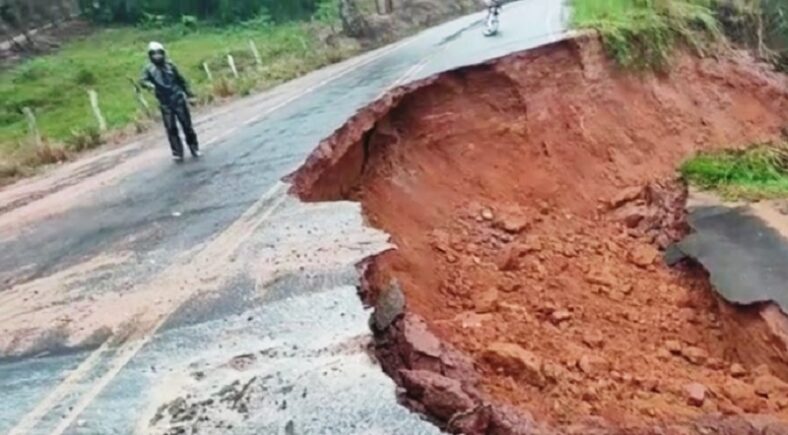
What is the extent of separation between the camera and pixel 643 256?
31.2 ft

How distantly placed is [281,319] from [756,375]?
4.20 m

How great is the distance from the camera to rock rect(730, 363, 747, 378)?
7377 millimetres

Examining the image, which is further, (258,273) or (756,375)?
(756,375)

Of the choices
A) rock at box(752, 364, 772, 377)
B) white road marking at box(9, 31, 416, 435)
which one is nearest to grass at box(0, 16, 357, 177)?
white road marking at box(9, 31, 416, 435)

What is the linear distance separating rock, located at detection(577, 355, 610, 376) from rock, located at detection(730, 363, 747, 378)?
1255 millimetres

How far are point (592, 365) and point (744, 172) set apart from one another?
563 centimetres

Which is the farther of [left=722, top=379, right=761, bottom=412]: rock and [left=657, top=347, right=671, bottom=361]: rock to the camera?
[left=657, top=347, right=671, bottom=361]: rock

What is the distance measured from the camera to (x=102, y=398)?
4766 mm

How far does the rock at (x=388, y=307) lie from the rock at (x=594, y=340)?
7.23 feet

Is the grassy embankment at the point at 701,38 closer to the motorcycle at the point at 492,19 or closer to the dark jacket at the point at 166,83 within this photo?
the motorcycle at the point at 492,19

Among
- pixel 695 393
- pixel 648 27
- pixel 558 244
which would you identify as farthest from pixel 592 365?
pixel 648 27

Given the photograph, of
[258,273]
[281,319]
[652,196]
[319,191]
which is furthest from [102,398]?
[652,196]

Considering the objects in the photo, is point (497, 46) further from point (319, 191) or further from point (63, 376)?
point (63, 376)

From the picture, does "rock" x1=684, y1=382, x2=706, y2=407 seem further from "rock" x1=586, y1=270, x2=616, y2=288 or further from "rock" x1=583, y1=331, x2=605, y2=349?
"rock" x1=586, y1=270, x2=616, y2=288
